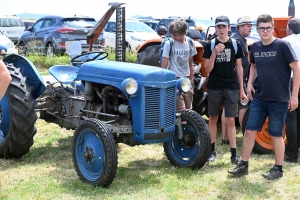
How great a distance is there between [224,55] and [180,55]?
58 cm

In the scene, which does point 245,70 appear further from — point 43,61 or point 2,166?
point 43,61

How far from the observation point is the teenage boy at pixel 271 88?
184 inches

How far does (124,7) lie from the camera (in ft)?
23.9

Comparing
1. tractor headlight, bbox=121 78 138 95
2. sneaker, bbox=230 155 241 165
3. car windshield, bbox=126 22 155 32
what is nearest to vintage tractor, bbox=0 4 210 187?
tractor headlight, bbox=121 78 138 95

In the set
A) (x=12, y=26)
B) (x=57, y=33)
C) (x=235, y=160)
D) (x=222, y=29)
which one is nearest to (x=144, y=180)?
(x=235, y=160)

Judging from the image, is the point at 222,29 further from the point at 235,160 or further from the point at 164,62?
the point at 235,160

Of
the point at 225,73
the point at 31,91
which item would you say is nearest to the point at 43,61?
the point at 31,91

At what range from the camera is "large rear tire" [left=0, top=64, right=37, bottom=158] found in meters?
5.16

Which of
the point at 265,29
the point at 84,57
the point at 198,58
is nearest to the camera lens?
the point at 265,29

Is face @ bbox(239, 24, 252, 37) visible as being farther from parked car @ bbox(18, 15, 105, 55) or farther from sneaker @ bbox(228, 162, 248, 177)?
parked car @ bbox(18, 15, 105, 55)

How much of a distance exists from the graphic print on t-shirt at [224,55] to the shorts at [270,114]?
60 centimetres

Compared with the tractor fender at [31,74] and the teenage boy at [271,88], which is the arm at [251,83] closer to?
the teenage boy at [271,88]

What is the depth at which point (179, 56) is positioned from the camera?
5.66 metres

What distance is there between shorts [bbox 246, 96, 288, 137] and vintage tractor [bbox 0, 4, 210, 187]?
48 centimetres
